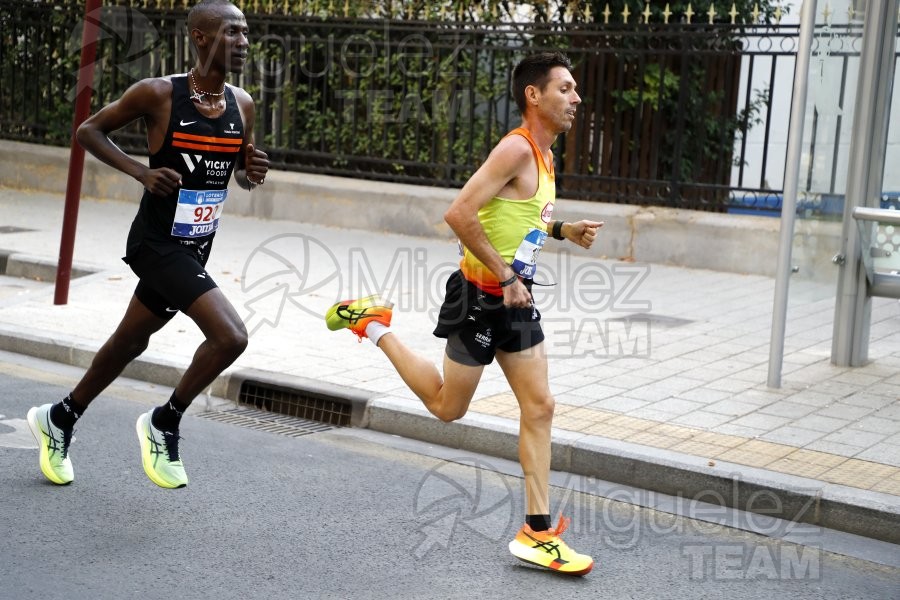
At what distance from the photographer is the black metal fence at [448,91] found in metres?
11.6

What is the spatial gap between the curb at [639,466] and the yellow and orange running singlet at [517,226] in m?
1.50

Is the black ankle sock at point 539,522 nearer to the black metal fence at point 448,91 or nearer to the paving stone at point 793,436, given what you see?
the paving stone at point 793,436

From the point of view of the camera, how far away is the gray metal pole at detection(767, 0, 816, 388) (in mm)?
6961

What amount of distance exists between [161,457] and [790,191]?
13.0 feet

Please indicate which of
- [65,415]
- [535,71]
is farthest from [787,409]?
[65,415]

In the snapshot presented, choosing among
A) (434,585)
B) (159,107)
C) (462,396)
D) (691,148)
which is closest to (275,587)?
(434,585)

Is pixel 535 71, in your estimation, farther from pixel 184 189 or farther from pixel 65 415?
pixel 65 415

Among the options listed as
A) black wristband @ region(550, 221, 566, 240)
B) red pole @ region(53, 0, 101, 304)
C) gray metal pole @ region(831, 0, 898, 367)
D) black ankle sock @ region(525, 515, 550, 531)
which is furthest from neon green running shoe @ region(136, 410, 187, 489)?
gray metal pole @ region(831, 0, 898, 367)

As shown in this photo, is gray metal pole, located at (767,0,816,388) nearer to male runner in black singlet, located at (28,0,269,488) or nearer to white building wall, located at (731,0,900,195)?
white building wall, located at (731,0,900,195)

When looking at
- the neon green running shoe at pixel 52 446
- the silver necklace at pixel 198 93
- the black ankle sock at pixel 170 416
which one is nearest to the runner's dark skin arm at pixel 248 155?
the silver necklace at pixel 198 93

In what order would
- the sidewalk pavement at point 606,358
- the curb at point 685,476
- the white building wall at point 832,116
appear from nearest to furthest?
the curb at point 685,476 → the sidewalk pavement at point 606,358 → the white building wall at point 832,116

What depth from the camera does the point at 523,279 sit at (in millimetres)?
4715

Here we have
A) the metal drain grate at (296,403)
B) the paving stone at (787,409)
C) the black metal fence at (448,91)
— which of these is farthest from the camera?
the black metal fence at (448,91)

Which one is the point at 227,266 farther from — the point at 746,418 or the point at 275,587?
the point at 275,587
